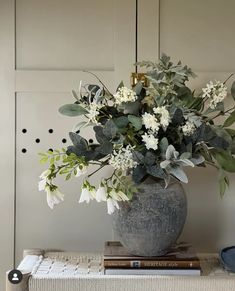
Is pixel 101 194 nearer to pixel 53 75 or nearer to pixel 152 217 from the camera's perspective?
pixel 152 217

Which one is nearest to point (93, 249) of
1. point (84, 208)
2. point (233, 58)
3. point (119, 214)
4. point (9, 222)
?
point (84, 208)

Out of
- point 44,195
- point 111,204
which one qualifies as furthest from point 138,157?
point 44,195

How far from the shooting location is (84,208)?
1855mm

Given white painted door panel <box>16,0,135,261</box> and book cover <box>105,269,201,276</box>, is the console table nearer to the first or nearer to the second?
book cover <box>105,269,201,276</box>

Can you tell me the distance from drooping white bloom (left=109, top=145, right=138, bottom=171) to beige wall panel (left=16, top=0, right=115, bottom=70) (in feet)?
1.76

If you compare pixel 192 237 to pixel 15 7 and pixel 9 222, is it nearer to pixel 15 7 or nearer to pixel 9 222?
pixel 9 222

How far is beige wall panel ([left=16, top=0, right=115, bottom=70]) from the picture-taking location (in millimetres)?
1840

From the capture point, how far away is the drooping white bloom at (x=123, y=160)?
1395 millimetres

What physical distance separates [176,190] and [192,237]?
446mm

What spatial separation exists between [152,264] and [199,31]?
2.80 feet

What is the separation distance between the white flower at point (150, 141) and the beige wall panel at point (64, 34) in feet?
1.76

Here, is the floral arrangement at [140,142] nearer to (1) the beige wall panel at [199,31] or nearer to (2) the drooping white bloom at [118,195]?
(2) the drooping white bloom at [118,195]

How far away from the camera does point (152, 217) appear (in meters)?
1.44

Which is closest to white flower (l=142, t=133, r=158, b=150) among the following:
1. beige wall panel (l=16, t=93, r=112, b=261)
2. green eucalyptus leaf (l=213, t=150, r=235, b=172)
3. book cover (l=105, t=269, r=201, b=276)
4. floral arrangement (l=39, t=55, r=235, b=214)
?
floral arrangement (l=39, t=55, r=235, b=214)
